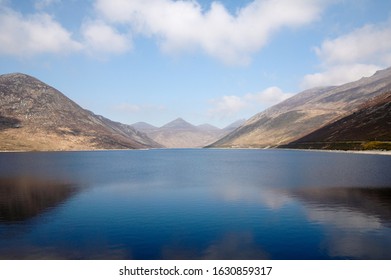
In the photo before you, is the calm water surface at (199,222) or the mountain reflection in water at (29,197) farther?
the mountain reflection in water at (29,197)

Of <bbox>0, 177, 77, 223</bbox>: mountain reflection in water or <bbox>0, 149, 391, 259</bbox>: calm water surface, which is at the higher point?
<bbox>0, 177, 77, 223</bbox>: mountain reflection in water

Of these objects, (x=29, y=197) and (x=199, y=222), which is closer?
(x=199, y=222)

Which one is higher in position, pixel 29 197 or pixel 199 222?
pixel 29 197

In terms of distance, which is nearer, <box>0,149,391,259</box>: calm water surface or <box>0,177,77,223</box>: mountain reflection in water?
<box>0,149,391,259</box>: calm water surface

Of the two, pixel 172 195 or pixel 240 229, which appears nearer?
pixel 240 229

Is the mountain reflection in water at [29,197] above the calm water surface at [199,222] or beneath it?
above
